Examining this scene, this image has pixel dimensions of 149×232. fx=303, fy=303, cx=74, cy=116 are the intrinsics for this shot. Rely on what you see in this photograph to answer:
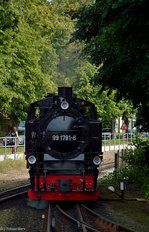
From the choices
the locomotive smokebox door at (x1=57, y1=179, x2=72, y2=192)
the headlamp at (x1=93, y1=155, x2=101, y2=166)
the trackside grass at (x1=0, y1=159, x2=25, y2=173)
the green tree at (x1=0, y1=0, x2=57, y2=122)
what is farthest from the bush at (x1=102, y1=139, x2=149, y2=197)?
the green tree at (x1=0, y1=0, x2=57, y2=122)

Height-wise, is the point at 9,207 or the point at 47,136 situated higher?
the point at 47,136

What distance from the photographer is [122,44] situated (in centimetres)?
454

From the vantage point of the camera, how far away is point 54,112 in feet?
27.1

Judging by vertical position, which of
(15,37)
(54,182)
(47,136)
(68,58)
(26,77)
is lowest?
(54,182)

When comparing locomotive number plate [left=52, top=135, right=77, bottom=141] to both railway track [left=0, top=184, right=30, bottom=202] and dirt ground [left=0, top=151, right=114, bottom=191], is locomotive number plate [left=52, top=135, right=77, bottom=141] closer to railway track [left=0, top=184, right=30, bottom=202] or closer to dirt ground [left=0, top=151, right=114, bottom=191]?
railway track [left=0, top=184, right=30, bottom=202]

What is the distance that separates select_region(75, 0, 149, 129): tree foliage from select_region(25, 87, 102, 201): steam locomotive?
1.43 metres

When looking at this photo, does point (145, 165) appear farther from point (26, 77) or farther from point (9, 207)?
point (26, 77)

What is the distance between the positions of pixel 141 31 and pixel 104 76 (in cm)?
454

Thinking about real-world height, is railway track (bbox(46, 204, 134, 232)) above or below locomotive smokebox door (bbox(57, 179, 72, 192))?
below

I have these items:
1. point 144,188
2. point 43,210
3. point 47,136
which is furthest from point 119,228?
point 144,188

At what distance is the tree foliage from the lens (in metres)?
4.23

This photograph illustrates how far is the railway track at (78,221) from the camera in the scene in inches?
247

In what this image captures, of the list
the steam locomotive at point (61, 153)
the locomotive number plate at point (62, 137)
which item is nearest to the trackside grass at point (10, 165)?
the steam locomotive at point (61, 153)

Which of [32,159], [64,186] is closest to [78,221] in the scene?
[64,186]
